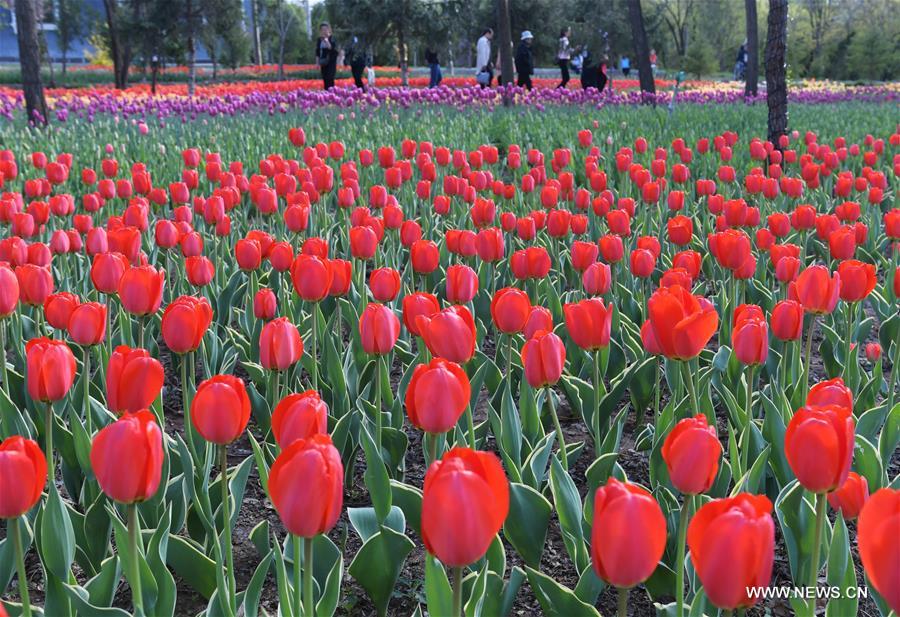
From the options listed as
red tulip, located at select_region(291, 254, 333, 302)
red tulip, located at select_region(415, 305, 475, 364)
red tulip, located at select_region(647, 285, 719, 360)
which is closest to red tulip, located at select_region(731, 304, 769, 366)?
red tulip, located at select_region(647, 285, 719, 360)

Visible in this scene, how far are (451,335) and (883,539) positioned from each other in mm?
1025

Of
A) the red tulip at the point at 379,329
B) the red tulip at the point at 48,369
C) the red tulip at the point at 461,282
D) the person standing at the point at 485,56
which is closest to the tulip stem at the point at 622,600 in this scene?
the red tulip at the point at 379,329

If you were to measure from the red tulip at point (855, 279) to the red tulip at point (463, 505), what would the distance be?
70.2 inches

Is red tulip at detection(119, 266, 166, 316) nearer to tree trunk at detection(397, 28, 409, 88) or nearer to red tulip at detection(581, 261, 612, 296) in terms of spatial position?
red tulip at detection(581, 261, 612, 296)

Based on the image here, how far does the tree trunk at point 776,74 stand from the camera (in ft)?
26.5

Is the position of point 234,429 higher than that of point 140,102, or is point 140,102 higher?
point 140,102

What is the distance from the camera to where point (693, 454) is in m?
1.34

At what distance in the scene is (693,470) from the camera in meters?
1.35

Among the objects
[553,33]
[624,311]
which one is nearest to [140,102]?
[624,311]

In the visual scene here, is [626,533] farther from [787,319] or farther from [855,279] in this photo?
[855,279]

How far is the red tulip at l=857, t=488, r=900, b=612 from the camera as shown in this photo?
2.98 ft

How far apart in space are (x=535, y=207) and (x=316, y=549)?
14.1 feet

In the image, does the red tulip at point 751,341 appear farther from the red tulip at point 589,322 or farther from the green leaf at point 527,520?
the green leaf at point 527,520

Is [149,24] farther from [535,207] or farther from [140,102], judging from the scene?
[535,207]
